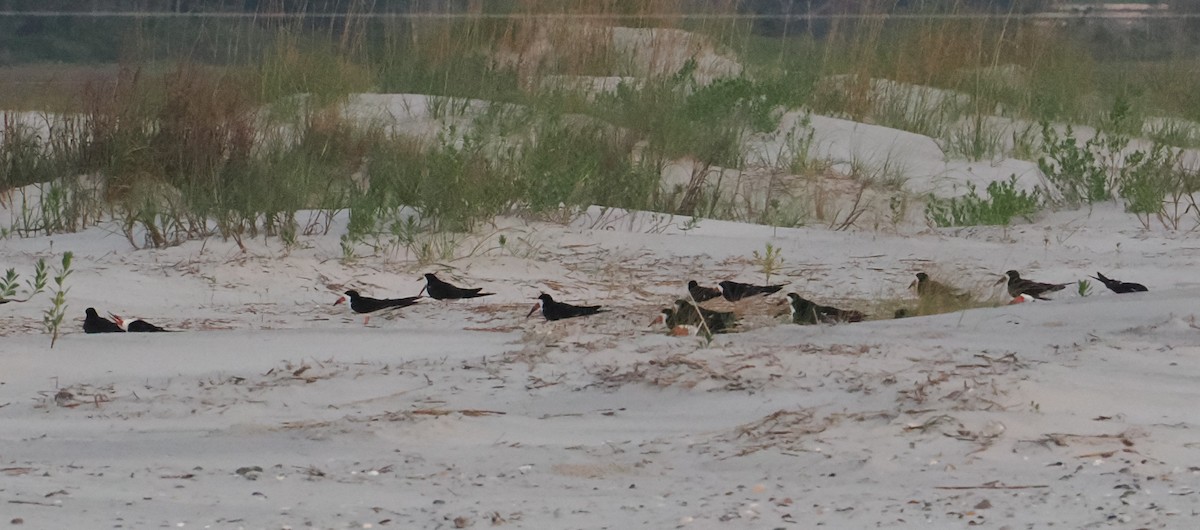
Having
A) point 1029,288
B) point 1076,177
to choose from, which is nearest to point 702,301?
point 1029,288

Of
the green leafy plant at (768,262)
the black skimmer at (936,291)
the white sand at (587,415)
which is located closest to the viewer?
the white sand at (587,415)

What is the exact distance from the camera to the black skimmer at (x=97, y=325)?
15.9ft

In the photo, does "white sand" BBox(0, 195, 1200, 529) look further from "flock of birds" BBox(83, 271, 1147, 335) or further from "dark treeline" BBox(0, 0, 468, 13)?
"dark treeline" BBox(0, 0, 468, 13)

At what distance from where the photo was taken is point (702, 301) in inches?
213

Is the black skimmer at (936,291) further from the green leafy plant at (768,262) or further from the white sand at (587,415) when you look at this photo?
the green leafy plant at (768,262)

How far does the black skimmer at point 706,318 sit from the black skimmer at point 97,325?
1748 mm

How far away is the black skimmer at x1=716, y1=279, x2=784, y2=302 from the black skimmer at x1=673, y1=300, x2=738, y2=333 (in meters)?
0.63

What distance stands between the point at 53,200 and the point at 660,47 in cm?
553

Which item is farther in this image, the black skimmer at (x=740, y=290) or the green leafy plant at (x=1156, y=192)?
the green leafy plant at (x=1156, y=192)

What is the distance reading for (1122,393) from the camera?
150 inches

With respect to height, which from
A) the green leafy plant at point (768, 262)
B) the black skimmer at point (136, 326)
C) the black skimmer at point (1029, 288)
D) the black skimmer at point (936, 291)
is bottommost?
the black skimmer at point (136, 326)

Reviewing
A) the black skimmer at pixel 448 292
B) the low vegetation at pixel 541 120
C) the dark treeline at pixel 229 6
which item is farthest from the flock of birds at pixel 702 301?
the dark treeline at pixel 229 6

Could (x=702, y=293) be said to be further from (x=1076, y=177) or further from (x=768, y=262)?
(x=1076, y=177)

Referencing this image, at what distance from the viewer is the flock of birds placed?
4746 millimetres
